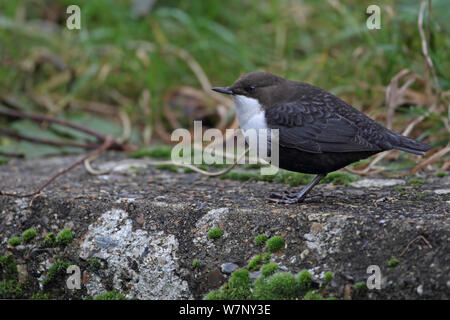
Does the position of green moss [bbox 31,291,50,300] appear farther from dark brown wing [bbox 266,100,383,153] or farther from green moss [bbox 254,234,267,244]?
dark brown wing [bbox 266,100,383,153]

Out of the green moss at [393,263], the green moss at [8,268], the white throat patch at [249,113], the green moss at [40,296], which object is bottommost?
the green moss at [40,296]

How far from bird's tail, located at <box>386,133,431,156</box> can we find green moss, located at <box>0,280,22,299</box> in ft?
7.21

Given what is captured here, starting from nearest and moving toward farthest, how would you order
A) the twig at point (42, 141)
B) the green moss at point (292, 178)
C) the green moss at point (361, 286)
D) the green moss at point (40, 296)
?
the green moss at point (361, 286), the green moss at point (40, 296), the green moss at point (292, 178), the twig at point (42, 141)

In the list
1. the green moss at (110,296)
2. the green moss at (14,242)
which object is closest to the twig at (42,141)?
the green moss at (14,242)

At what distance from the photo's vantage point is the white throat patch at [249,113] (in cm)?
332

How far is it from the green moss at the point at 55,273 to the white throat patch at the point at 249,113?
134 centimetres

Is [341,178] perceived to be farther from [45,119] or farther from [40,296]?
[45,119]

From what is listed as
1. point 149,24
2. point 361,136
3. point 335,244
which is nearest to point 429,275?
point 335,244

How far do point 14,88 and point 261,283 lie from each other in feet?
14.9

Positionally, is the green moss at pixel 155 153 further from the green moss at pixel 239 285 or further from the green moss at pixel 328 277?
the green moss at pixel 328 277

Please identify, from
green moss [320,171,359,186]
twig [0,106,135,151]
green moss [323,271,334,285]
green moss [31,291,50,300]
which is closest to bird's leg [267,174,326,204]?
green moss [320,171,359,186]

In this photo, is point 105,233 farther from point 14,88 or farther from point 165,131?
point 14,88

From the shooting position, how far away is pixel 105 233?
111 inches

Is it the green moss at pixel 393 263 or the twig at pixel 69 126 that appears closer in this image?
the green moss at pixel 393 263
